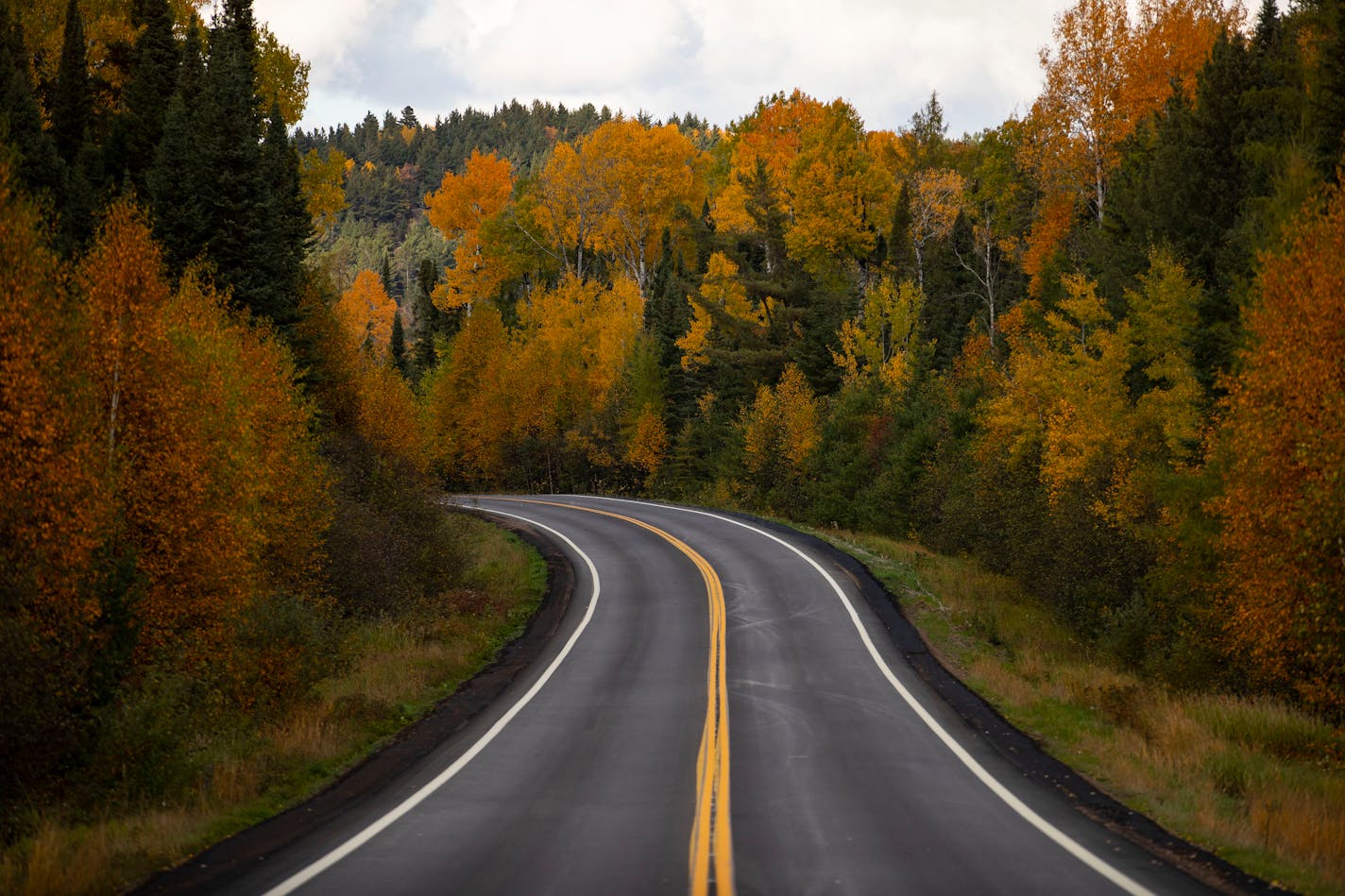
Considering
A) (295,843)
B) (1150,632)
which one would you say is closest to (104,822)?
(295,843)

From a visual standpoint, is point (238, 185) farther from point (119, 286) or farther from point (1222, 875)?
point (1222, 875)

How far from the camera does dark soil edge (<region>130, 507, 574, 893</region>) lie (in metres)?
9.41

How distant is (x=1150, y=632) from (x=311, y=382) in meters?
30.2

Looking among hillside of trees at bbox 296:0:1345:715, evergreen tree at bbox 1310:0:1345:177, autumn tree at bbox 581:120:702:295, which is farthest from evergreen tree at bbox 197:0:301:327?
autumn tree at bbox 581:120:702:295

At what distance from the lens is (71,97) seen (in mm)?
40906

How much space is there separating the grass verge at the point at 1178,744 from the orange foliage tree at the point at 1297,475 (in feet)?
4.36

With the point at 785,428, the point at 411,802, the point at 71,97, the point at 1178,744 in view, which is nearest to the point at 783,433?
the point at 785,428

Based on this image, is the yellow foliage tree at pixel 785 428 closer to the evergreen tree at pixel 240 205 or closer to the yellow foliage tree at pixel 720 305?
the yellow foliage tree at pixel 720 305

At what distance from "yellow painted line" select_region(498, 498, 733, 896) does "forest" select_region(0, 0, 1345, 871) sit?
23.7 feet

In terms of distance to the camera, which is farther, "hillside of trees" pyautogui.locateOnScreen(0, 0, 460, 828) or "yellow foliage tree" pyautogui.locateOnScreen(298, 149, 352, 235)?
"yellow foliage tree" pyautogui.locateOnScreen(298, 149, 352, 235)

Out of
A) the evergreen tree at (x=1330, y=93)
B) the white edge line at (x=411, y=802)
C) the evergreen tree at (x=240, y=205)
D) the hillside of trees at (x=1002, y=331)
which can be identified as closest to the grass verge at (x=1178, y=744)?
the hillside of trees at (x=1002, y=331)

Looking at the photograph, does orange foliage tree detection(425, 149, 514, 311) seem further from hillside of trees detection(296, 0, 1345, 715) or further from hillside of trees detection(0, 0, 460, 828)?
hillside of trees detection(0, 0, 460, 828)

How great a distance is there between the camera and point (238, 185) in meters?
32.3

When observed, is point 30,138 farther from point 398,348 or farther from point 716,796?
point 398,348
